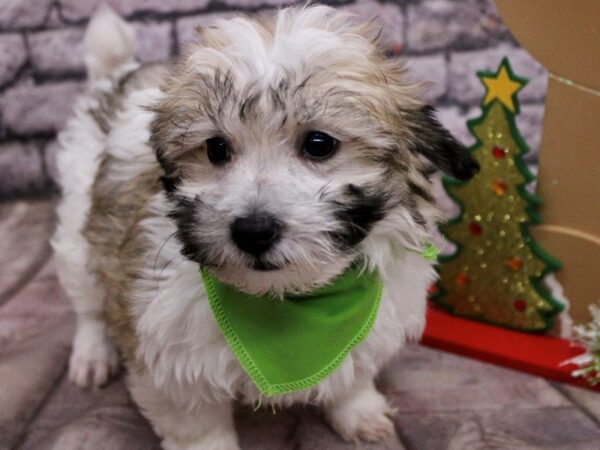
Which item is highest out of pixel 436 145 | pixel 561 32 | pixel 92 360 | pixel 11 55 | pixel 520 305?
pixel 561 32

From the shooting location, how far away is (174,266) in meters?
1.66

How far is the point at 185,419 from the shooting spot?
1.82 m

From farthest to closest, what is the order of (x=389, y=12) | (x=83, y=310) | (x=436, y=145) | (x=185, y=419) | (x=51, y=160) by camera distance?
(x=51, y=160) → (x=389, y=12) → (x=83, y=310) → (x=185, y=419) → (x=436, y=145)

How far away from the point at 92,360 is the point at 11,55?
5.13 feet

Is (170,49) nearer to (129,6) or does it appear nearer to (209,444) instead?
(129,6)

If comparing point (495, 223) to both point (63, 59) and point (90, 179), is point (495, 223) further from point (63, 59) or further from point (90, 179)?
point (63, 59)

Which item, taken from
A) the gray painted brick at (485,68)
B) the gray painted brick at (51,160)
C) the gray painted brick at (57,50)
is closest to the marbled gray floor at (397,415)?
the gray painted brick at (51,160)

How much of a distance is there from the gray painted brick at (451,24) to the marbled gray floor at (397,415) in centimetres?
140

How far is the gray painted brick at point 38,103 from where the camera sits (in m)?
3.17

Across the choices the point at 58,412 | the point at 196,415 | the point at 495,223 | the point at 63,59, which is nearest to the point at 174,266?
the point at 196,415

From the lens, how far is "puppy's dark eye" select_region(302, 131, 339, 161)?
1380mm

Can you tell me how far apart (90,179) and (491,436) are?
139cm

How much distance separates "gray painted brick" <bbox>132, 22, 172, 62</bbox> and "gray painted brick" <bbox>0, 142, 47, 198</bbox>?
0.66m

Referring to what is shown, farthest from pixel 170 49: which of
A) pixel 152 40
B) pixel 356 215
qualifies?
pixel 356 215
